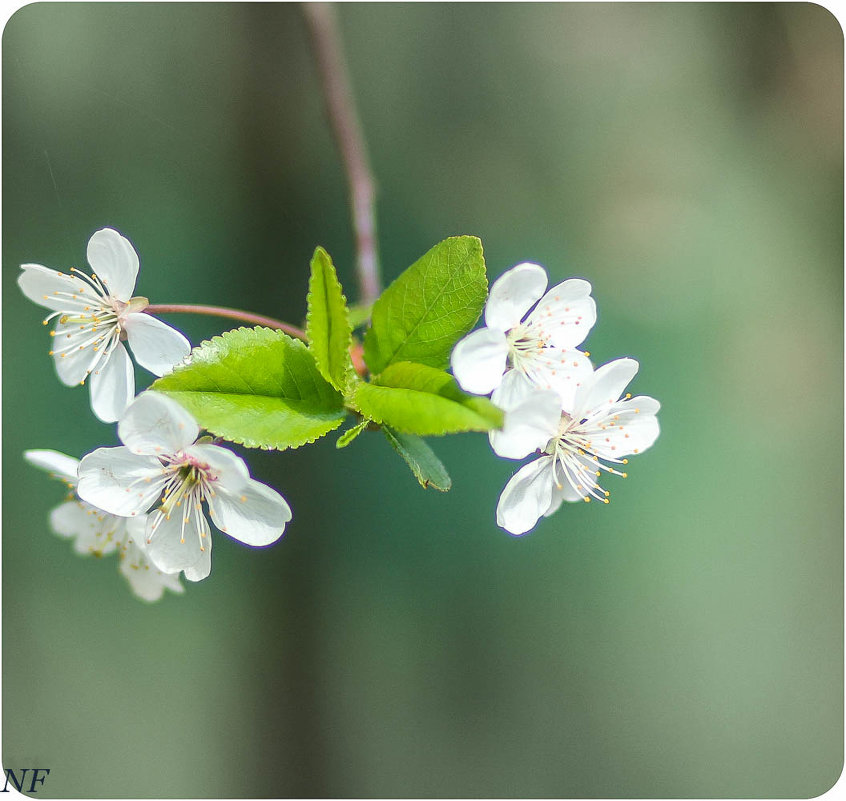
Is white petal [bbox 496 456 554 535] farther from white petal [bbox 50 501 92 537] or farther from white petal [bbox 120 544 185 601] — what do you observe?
white petal [bbox 50 501 92 537]

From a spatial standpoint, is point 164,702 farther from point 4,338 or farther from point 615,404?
point 615,404

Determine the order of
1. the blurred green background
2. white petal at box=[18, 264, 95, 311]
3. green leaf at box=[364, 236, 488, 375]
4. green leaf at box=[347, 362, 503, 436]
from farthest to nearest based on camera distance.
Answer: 1. the blurred green background
2. white petal at box=[18, 264, 95, 311]
3. green leaf at box=[364, 236, 488, 375]
4. green leaf at box=[347, 362, 503, 436]

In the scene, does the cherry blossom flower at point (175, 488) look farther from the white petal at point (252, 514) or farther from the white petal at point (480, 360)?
the white petal at point (480, 360)

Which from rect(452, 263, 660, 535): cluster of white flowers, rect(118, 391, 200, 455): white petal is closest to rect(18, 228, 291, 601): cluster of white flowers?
rect(118, 391, 200, 455): white petal

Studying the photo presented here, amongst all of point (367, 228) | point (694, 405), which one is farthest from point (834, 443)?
point (367, 228)

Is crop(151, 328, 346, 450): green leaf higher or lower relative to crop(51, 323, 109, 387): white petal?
lower

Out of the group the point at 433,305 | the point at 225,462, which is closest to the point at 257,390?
the point at 225,462

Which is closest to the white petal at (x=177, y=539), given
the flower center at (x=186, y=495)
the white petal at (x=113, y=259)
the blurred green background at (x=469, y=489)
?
the flower center at (x=186, y=495)

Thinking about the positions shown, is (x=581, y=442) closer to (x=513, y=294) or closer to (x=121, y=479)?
(x=513, y=294)
